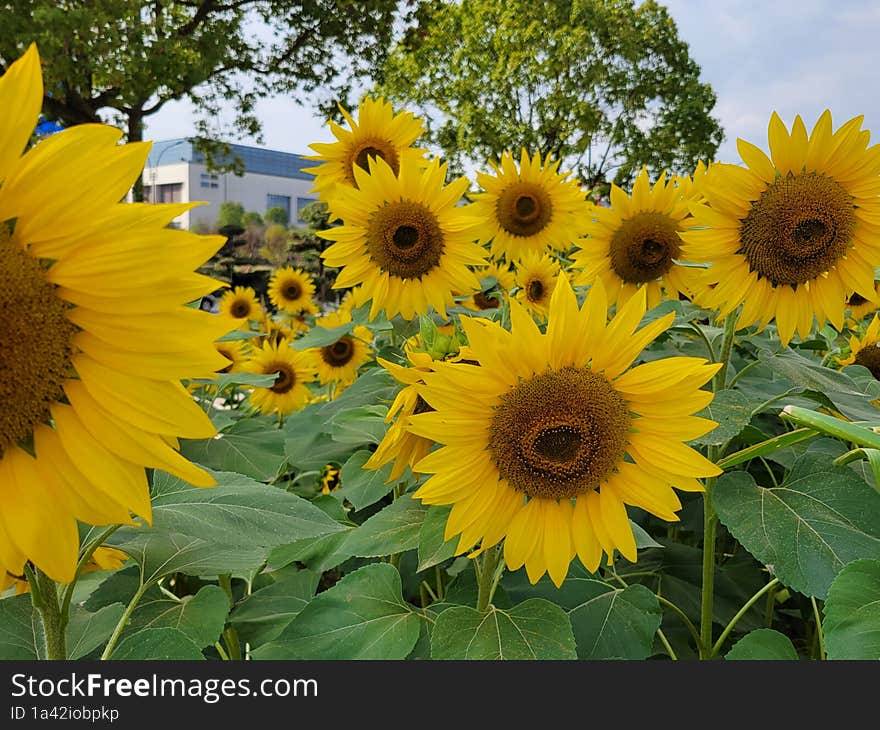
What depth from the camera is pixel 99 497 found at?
69 centimetres

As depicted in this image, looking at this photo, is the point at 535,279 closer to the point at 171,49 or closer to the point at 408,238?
the point at 408,238

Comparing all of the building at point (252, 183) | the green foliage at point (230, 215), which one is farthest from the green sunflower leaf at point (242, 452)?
the building at point (252, 183)

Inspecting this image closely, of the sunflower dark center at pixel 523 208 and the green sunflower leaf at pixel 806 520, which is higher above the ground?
the sunflower dark center at pixel 523 208

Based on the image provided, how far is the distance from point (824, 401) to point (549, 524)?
69 centimetres

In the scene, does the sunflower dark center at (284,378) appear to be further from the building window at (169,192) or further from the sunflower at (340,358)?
the building window at (169,192)

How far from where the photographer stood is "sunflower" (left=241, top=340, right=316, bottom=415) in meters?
3.51

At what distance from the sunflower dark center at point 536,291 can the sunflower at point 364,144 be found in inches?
37.0

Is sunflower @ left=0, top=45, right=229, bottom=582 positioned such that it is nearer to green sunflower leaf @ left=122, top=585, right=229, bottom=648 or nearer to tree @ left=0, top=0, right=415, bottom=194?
green sunflower leaf @ left=122, top=585, right=229, bottom=648

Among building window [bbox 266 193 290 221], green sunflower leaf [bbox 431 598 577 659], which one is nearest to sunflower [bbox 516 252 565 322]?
green sunflower leaf [bbox 431 598 577 659]

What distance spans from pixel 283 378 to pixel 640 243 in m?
2.04

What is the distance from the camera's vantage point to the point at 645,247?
2.16 meters

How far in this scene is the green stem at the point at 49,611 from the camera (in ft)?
2.83

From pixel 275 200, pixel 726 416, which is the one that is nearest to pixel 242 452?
pixel 726 416

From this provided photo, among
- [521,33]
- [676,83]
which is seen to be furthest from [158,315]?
[676,83]
